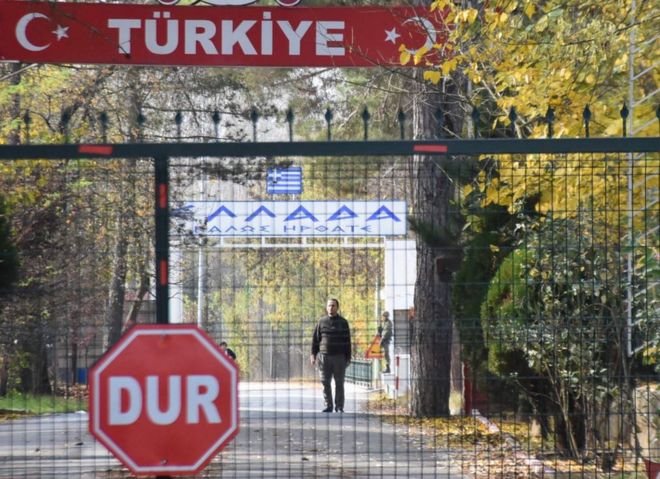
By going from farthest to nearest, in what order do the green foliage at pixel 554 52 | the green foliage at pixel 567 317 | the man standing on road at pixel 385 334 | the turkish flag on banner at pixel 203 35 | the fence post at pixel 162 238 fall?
Answer: the turkish flag on banner at pixel 203 35 → the green foliage at pixel 554 52 → the green foliage at pixel 567 317 → the man standing on road at pixel 385 334 → the fence post at pixel 162 238

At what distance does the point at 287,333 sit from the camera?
7.25 metres

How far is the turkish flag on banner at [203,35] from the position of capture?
10312mm

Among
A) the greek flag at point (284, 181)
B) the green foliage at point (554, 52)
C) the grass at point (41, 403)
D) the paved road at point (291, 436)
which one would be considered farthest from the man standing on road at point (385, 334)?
the green foliage at point (554, 52)

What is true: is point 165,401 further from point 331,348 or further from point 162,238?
point 331,348

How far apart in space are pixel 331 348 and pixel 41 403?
200cm

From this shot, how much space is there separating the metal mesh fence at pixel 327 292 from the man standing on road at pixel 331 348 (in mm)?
60

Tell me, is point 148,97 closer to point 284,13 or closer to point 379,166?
point 284,13

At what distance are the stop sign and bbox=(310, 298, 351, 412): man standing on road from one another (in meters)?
0.89

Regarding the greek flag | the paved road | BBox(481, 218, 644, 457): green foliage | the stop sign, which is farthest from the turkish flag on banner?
the stop sign

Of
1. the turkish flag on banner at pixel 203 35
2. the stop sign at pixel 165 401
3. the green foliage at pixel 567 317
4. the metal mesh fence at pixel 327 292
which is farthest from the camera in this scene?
the turkish flag on banner at pixel 203 35

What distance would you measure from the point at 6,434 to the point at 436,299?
7.34 m

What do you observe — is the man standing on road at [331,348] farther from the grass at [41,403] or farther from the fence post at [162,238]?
the grass at [41,403]

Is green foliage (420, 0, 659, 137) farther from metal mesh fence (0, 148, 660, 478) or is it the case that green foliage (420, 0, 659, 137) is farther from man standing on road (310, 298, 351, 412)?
man standing on road (310, 298, 351, 412)

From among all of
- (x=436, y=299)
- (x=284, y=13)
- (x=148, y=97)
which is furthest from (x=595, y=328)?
(x=148, y=97)
